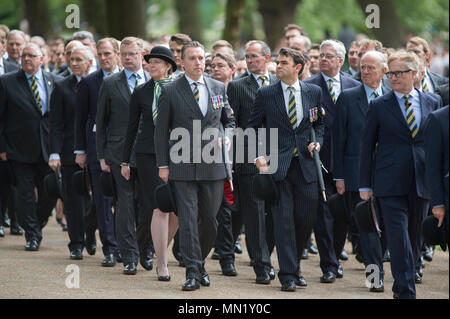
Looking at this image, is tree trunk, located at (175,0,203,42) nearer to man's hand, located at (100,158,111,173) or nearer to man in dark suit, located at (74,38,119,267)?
man in dark suit, located at (74,38,119,267)

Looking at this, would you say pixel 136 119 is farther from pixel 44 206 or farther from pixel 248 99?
pixel 44 206

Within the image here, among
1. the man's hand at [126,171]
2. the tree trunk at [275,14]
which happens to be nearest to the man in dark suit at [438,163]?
the man's hand at [126,171]

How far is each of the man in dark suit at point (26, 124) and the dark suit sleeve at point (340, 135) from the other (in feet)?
14.5

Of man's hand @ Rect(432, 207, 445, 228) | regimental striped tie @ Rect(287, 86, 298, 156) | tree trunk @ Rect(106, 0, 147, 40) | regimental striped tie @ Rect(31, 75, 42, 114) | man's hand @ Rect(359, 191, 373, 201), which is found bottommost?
man's hand @ Rect(432, 207, 445, 228)

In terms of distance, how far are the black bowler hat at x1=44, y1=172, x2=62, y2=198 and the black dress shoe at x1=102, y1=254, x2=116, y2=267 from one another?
3.96ft

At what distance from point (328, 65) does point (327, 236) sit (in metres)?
2.15

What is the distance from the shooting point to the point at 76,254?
1398cm

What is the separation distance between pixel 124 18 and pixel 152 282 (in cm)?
1474

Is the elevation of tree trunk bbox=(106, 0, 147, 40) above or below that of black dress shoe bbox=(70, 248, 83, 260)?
above

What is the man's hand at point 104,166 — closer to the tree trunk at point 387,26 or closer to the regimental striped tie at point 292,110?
the regimental striped tie at point 292,110

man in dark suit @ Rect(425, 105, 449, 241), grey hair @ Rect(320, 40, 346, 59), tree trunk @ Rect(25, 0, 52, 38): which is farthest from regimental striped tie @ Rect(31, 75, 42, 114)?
tree trunk @ Rect(25, 0, 52, 38)

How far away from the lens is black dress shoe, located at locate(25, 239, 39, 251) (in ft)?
47.9

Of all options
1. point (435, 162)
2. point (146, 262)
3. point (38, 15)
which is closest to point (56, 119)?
point (146, 262)

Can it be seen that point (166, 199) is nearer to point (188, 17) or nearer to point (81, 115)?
point (81, 115)
